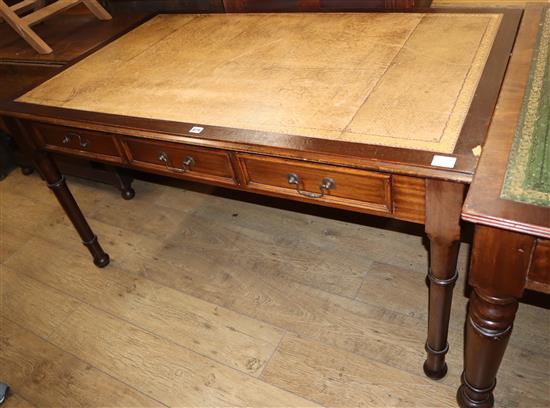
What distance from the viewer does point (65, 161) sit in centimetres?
273

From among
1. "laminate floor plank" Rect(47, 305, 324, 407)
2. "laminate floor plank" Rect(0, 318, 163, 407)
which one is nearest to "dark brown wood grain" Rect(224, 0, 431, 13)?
"laminate floor plank" Rect(47, 305, 324, 407)

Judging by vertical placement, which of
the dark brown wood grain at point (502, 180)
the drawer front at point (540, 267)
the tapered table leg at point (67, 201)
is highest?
the dark brown wood grain at point (502, 180)

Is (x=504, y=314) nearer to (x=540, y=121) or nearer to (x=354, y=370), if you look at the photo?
(x=540, y=121)

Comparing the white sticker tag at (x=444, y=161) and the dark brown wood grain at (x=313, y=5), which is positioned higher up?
the dark brown wood grain at (x=313, y=5)

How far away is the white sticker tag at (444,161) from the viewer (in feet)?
3.10

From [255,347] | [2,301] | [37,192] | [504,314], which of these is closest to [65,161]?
[37,192]

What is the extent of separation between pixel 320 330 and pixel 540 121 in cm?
104

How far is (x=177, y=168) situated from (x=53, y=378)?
98 centimetres

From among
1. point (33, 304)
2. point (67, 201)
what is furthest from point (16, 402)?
point (67, 201)

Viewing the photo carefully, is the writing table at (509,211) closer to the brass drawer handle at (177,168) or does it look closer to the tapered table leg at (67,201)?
the brass drawer handle at (177,168)

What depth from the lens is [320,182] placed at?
117cm

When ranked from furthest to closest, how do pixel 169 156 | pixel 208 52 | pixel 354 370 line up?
1. pixel 208 52
2. pixel 354 370
3. pixel 169 156

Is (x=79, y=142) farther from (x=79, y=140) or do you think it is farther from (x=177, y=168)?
(x=177, y=168)

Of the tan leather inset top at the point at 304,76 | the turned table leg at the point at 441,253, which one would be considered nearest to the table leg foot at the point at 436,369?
the turned table leg at the point at 441,253
